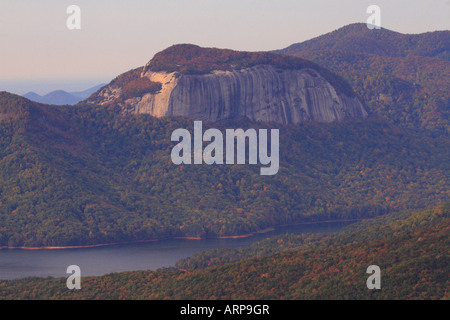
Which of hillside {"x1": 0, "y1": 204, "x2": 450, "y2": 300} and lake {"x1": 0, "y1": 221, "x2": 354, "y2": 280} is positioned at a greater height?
hillside {"x1": 0, "y1": 204, "x2": 450, "y2": 300}

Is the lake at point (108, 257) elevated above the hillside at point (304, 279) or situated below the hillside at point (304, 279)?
below

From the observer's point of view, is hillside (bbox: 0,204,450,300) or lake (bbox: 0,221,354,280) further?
lake (bbox: 0,221,354,280)

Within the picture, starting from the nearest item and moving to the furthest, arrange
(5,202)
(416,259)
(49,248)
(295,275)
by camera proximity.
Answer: (416,259) < (295,275) < (49,248) < (5,202)
